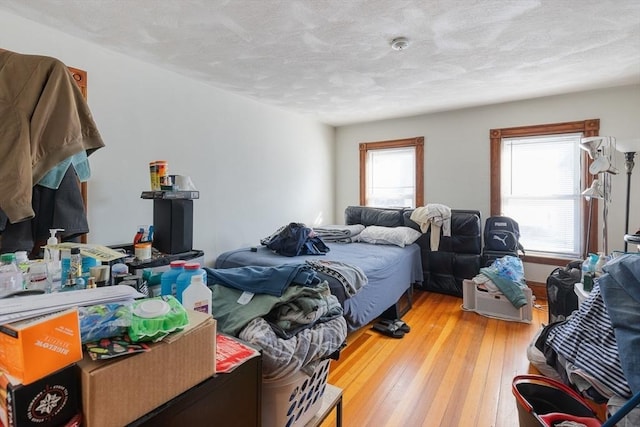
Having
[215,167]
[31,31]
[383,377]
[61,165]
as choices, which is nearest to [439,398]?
[383,377]

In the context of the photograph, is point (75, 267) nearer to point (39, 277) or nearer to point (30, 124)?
point (39, 277)

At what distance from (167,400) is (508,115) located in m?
4.40

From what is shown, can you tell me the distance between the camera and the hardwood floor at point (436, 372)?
5.71 ft

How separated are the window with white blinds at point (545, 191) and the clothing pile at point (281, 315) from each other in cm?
355

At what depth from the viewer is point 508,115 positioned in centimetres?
382

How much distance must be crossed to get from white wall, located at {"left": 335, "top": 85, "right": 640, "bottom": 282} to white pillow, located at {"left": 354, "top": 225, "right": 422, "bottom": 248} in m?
0.87

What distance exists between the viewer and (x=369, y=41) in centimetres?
224

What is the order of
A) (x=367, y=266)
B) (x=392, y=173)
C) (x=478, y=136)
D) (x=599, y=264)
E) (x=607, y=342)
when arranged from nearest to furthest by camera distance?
1. (x=607, y=342)
2. (x=599, y=264)
3. (x=367, y=266)
4. (x=478, y=136)
5. (x=392, y=173)

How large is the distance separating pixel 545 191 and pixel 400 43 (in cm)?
273

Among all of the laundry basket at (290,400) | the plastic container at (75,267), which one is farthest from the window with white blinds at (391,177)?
the plastic container at (75,267)

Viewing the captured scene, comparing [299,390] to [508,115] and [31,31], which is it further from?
[508,115]

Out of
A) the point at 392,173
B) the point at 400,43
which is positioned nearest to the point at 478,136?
the point at 392,173

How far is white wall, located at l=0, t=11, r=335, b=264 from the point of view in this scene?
7.59 ft

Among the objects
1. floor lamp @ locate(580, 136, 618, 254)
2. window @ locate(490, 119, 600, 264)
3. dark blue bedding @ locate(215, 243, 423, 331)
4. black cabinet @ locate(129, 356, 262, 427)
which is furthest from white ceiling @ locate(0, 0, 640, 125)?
black cabinet @ locate(129, 356, 262, 427)
